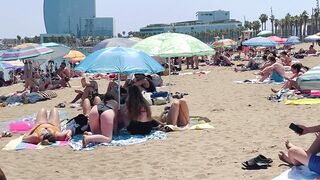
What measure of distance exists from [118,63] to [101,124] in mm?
1088

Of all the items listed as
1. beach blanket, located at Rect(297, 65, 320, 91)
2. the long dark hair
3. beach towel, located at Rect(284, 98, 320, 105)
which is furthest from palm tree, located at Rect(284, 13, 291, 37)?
beach blanket, located at Rect(297, 65, 320, 91)

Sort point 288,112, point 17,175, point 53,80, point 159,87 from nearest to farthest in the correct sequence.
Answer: point 17,175 < point 288,112 < point 159,87 < point 53,80

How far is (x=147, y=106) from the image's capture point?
648 centimetres

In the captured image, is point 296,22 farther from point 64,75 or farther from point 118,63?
point 118,63

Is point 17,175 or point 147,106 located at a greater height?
point 147,106

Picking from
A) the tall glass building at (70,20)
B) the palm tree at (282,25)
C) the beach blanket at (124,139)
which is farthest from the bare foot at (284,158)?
the tall glass building at (70,20)

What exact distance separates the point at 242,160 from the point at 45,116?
3059 mm

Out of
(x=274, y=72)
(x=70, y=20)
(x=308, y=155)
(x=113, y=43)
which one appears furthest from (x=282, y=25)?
(x=70, y=20)

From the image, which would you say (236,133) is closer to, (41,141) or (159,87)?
(41,141)

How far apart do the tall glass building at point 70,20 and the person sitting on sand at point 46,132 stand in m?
159

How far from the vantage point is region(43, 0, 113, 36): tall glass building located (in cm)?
16788

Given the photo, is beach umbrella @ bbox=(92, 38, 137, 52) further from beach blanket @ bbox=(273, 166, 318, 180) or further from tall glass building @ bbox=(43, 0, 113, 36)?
tall glass building @ bbox=(43, 0, 113, 36)

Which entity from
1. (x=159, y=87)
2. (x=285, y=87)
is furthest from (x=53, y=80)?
(x=285, y=87)

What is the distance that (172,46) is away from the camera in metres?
9.23
